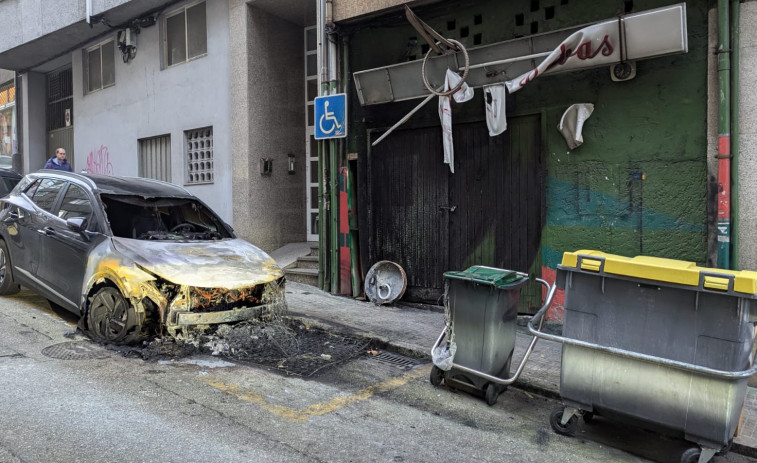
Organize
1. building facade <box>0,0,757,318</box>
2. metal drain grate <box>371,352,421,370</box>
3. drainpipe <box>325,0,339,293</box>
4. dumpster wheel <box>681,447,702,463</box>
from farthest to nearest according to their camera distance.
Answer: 1. drainpipe <box>325,0,339,293</box>
2. building facade <box>0,0,757,318</box>
3. metal drain grate <box>371,352,421,370</box>
4. dumpster wheel <box>681,447,702,463</box>

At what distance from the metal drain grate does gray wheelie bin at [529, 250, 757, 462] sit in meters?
1.69

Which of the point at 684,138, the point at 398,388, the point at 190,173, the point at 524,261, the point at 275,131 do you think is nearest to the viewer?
the point at 398,388

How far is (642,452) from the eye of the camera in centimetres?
363

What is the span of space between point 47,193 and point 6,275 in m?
1.35

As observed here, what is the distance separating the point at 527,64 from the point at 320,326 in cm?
406

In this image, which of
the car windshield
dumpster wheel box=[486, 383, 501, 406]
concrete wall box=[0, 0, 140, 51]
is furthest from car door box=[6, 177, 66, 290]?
concrete wall box=[0, 0, 140, 51]

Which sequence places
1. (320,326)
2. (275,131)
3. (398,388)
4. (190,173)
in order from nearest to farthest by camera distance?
(398,388) < (320,326) < (275,131) < (190,173)

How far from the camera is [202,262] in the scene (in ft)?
17.1

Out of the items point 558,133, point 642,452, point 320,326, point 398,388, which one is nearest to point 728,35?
point 558,133

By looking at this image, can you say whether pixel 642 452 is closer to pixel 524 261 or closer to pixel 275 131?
pixel 524 261

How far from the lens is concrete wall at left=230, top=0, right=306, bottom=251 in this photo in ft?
32.5

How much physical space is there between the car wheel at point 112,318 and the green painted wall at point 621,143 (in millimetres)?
4701

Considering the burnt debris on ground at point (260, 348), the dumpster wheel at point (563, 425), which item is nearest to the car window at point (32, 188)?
the burnt debris on ground at point (260, 348)

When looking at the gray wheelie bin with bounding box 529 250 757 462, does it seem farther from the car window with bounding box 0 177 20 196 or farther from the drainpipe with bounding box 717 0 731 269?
the car window with bounding box 0 177 20 196
